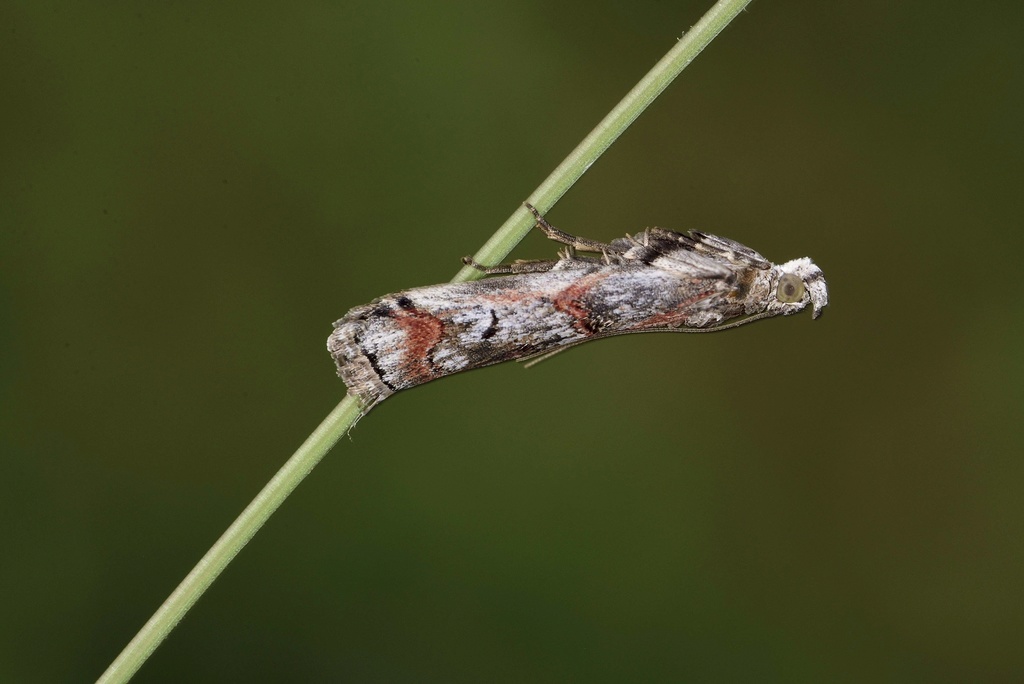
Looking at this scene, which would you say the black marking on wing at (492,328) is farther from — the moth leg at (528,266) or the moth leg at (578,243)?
the moth leg at (578,243)

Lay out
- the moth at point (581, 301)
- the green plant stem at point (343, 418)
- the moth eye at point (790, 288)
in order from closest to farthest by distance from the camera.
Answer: the green plant stem at point (343, 418), the moth at point (581, 301), the moth eye at point (790, 288)

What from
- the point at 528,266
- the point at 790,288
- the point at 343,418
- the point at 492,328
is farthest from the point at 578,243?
the point at 343,418

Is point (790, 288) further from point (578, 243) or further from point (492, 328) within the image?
point (492, 328)

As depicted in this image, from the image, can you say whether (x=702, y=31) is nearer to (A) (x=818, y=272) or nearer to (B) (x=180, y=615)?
(A) (x=818, y=272)

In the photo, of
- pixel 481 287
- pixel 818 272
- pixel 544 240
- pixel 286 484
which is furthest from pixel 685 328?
pixel 544 240

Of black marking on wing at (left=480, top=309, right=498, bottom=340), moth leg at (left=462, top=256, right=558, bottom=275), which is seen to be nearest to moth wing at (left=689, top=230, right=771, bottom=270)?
moth leg at (left=462, top=256, right=558, bottom=275)

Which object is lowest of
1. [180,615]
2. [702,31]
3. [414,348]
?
[180,615]

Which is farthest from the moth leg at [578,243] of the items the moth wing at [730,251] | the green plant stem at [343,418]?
the green plant stem at [343,418]
